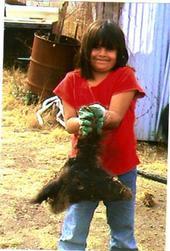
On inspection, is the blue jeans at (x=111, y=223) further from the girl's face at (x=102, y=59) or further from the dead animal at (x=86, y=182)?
the girl's face at (x=102, y=59)

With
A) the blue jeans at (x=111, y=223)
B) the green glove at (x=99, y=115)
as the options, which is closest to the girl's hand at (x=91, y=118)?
the green glove at (x=99, y=115)

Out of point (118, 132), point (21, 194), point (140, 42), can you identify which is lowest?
point (21, 194)

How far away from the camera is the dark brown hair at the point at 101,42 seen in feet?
3.57

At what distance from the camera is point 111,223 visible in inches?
44.3

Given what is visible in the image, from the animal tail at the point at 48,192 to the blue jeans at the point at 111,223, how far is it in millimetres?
46

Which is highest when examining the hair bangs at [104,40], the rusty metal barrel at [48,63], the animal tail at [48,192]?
the hair bangs at [104,40]

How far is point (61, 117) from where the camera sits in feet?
3.72

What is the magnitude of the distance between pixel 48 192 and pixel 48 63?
0.89ft

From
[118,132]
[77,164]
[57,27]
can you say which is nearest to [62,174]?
[77,164]

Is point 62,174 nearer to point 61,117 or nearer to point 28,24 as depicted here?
point 61,117

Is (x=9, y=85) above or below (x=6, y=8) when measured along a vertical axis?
below

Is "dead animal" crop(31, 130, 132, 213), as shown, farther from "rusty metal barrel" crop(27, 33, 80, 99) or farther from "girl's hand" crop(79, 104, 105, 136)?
"rusty metal barrel" crop(27, 33, 80, 99)

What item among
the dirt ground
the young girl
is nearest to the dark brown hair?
the young girl

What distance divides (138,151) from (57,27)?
0.31 m
